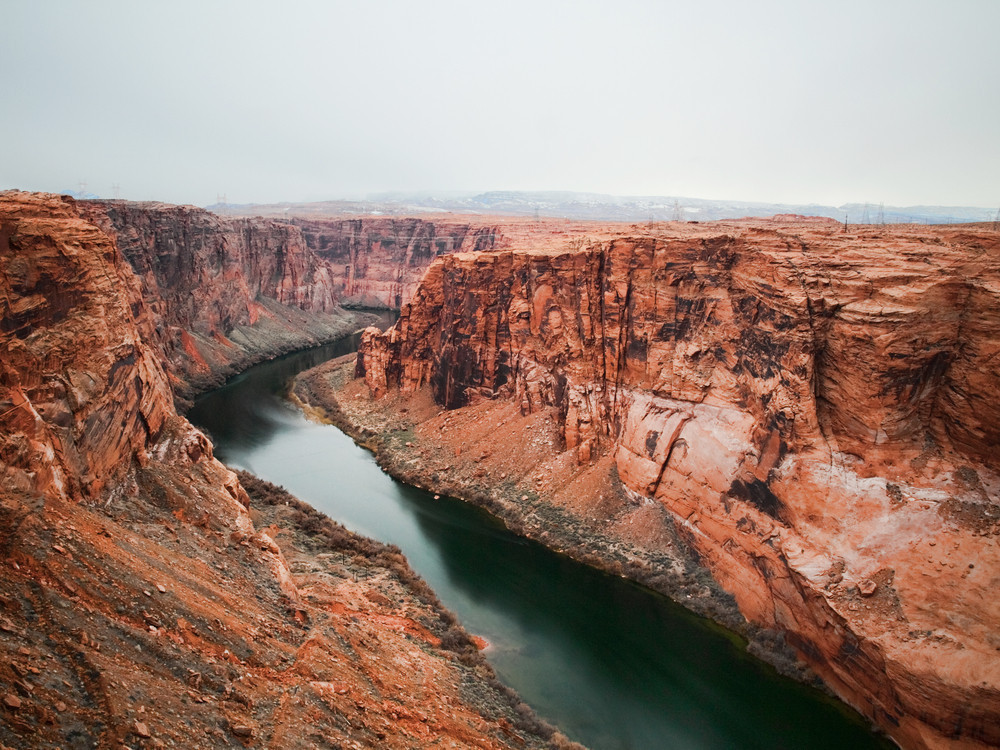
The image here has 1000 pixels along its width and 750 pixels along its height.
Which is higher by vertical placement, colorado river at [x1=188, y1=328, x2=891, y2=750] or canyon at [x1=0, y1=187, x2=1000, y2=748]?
canyon at [x1=0, y1=187, x2=1000, y2=748]

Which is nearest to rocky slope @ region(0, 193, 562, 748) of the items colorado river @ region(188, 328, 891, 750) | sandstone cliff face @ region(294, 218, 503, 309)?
colorado river @ region(188, 328, 891, 750)

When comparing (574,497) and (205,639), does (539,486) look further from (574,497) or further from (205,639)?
(205,639)

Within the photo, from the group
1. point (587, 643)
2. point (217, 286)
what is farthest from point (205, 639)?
point (217, 286)

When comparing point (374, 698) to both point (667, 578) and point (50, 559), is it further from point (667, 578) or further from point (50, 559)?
point (667, 578)

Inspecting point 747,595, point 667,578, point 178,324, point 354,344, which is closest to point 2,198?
point 667,578

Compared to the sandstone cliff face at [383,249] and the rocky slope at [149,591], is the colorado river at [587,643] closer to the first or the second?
the rocky slope at [149,591]

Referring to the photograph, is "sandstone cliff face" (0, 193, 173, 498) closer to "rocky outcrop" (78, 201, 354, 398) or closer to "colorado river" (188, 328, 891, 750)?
"colorado river" (188, 328, 891, 750)
